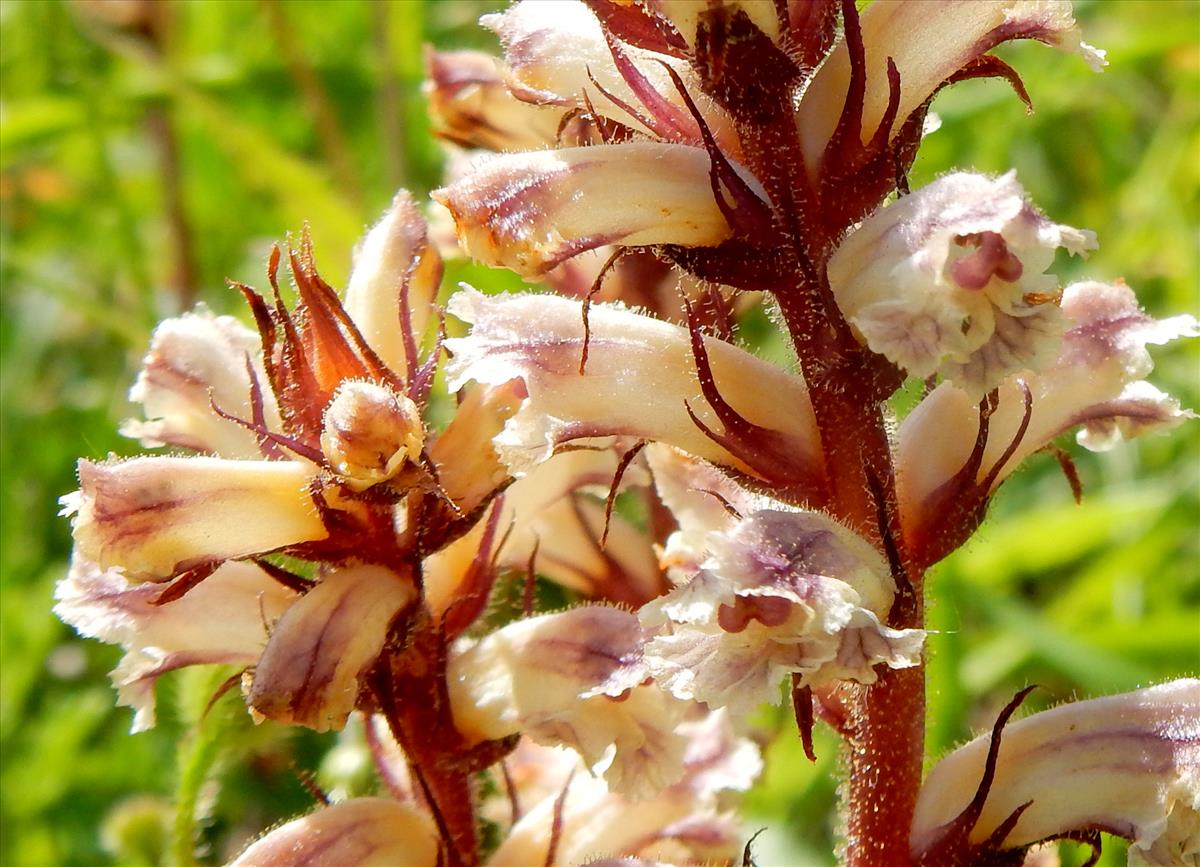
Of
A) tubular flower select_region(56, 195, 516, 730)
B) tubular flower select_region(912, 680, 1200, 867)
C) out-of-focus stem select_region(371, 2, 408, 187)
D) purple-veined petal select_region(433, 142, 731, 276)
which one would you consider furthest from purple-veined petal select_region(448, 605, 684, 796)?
out-of-focus stem select_region(371, 2, 408, 187)

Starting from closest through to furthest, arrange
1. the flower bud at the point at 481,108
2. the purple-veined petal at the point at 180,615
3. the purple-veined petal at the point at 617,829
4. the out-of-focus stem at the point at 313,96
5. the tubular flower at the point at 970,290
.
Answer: the tubular flower at the point at 970,290
the purple-veined petal at the point at 180,615
the purple-veined petal at the point at 617,829
the flower bud at the point at 481,108
the out-of-focus stem at the point at 313,96

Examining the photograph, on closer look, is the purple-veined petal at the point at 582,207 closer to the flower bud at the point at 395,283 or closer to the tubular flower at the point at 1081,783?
the flower bud at the point at 395,283

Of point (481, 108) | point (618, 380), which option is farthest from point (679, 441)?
point (481, 108)

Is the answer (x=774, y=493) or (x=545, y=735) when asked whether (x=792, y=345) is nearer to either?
(x=774, y=493)

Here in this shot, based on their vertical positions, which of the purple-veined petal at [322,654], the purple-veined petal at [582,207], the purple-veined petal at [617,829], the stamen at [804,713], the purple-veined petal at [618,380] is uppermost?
the purple-veined petal at [582,207]

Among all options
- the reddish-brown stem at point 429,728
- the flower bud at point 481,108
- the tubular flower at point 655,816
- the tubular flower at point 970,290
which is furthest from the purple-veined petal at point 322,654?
the flower bud at point 481,108

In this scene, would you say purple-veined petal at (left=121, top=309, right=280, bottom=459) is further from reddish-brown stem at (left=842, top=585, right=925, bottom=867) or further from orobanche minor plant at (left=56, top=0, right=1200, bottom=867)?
reddish-brown stem at (left=842, top=585, right=925, bottom=867)
